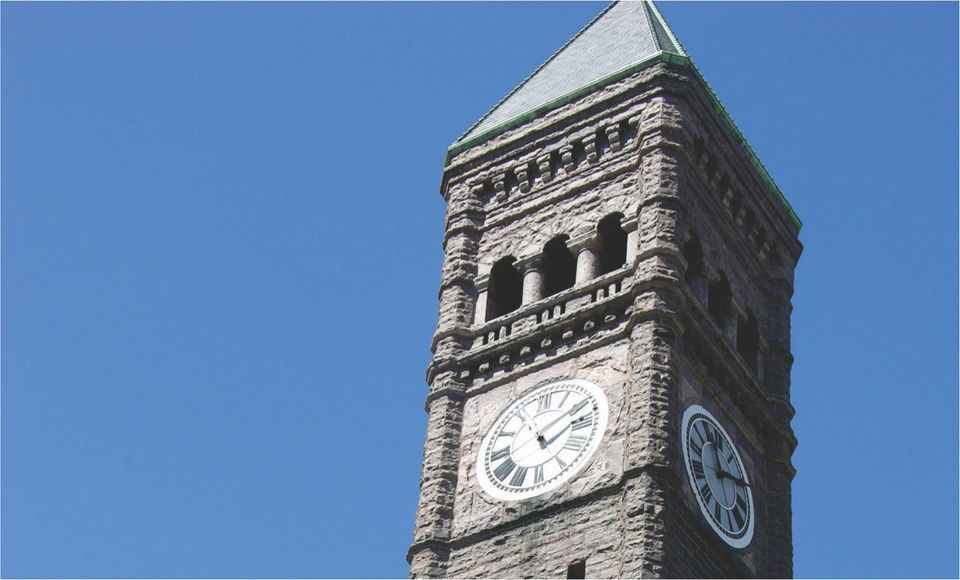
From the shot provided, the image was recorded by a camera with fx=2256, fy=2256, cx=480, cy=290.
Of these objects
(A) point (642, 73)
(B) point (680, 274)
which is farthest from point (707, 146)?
(B) point (680, 274)

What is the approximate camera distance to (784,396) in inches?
1849

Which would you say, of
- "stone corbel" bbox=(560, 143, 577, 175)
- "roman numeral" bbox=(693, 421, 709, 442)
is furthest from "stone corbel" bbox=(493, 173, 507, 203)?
"roman numeral" bbox=(693, 421, 709, 442)

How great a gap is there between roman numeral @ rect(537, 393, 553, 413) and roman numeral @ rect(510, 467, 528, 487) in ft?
4.86

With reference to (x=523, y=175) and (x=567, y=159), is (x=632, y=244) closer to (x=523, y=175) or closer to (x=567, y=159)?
(x=567, y=159)

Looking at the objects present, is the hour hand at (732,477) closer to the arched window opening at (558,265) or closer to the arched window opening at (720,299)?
the arched window opening at (720,299)

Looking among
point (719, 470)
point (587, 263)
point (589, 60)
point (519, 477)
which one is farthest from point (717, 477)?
point (589, 60)

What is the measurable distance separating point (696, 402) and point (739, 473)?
5.84 ft

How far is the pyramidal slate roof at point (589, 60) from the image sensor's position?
164 feet

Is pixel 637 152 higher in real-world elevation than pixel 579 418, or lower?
higher

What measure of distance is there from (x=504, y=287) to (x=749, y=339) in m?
5.37

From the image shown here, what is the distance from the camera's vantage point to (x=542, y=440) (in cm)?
4228

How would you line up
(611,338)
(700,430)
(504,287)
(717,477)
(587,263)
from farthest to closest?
(504,287), (587,263), (611,338), (700,430), (717,477)

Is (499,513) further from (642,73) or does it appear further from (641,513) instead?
(642,73)

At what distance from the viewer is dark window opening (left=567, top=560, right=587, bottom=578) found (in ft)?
129
